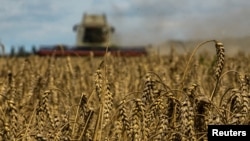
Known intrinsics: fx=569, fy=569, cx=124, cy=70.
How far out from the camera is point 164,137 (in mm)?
2768

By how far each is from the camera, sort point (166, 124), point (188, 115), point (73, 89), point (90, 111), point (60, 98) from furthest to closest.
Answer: point (73, 89)
point (60, 98)
point (90, 111)
point (166, 124)
point (188, 115)

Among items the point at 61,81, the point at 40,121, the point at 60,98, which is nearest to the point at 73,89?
the point at 61,81

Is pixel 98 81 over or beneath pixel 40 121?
over

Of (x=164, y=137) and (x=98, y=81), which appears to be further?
(x=98, y=81)

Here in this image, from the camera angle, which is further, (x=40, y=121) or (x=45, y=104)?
(x=40, y=121)

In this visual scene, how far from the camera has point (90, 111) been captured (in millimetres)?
3061

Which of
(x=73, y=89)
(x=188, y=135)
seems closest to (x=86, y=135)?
(x=188, y=135)

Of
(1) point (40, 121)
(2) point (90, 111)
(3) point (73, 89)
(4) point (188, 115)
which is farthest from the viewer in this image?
(3) point (73, 89)

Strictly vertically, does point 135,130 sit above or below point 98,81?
below

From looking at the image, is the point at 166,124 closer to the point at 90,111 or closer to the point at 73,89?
the point at 90,111

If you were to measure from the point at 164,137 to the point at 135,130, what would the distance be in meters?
0.15

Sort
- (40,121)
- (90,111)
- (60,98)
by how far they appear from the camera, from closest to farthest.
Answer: (90,111), (40,121), (60,98)

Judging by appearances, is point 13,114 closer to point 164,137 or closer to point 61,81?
point 164,137

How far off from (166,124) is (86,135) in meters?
0.53
